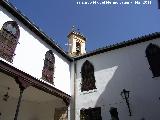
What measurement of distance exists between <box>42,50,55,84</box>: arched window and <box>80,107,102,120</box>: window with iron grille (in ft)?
9.44

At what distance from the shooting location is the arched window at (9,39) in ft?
31.8

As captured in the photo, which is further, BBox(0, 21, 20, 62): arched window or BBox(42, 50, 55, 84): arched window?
BBox(42, 50, 55, 84): arched window

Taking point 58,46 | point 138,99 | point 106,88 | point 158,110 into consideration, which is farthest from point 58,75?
point 158,110

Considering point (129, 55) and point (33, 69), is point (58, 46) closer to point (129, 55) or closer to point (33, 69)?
point (33, 69)

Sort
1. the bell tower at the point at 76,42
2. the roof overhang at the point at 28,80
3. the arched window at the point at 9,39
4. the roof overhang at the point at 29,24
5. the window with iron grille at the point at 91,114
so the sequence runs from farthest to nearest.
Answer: the bell tower at the point at 76,42 < the window with iron grille at the point at 91,114 < the roof overhang at the point at 29,24 < the arched window at the point at 9,39 < the roof overhang at the point at 28,80

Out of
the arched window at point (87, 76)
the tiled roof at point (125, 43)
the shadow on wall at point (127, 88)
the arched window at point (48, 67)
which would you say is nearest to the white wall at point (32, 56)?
the arched window at point (48, 67)

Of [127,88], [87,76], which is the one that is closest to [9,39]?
[87,76]

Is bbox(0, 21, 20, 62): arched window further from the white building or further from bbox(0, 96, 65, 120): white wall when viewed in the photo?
bbox(0, 96, 65, 120): white wall

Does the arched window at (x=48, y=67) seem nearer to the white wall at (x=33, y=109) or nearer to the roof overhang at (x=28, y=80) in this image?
the roof overhang at (x=28, y=80)

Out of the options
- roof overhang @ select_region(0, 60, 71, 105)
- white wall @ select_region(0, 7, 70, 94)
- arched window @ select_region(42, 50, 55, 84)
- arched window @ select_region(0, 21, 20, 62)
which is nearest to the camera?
roof overhang @ select_region(0, 60, 71, 105)

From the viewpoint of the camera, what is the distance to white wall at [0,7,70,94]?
33.5ft

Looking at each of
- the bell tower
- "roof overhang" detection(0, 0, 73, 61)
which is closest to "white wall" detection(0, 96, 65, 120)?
"roof overhang" detection(0, 0, 73, 61)

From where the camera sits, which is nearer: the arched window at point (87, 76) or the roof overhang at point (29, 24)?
the roof overhang at point (29, 24)

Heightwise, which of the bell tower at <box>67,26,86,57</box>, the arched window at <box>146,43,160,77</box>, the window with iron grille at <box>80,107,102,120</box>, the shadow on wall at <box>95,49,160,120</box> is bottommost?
the window with iron grille at <box>80,107,102,120</box>
